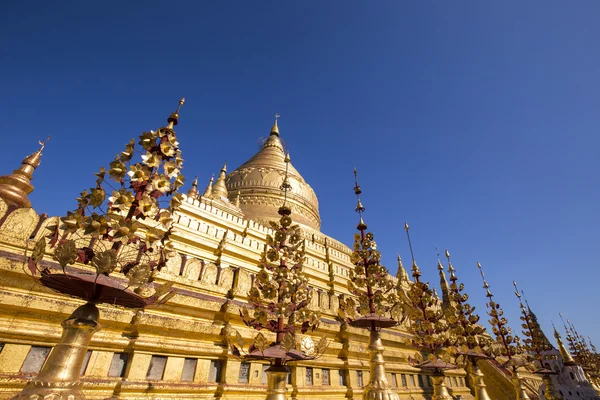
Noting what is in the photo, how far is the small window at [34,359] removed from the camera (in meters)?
4.66

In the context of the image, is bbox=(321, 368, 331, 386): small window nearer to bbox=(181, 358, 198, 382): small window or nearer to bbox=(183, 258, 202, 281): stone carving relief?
bbox=(181, 358, 198, 382): small window

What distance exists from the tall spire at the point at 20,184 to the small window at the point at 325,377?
12502 millimetres

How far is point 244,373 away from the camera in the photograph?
673cm

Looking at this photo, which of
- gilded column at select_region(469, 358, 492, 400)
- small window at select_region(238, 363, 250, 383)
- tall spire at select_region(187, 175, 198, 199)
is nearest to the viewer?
small window at select_region(238, 363, 250, 383)

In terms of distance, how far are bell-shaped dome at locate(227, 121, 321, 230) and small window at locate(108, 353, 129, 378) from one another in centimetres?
1925

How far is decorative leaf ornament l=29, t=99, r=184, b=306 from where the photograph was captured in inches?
107

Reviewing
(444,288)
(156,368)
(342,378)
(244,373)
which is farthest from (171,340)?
(444,288)

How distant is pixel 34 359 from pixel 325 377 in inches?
261

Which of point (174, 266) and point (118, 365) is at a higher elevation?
point (174, 266)

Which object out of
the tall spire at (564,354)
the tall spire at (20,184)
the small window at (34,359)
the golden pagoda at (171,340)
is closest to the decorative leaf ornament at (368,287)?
the golden pagoda at (171,340)

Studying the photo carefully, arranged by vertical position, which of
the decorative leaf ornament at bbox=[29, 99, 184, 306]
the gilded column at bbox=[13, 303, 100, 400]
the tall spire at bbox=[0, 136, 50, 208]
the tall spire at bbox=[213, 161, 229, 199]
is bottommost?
the gilded column at bbox=[13, 303, 100, 400]

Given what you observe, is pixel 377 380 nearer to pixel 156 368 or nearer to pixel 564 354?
pixel 156 368

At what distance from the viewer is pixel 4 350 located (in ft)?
14.9

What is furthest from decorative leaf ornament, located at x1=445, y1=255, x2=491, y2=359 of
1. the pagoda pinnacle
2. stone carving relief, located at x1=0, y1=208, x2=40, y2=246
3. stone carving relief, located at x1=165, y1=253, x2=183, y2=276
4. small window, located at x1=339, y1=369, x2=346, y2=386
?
the pagoda pinnacle
